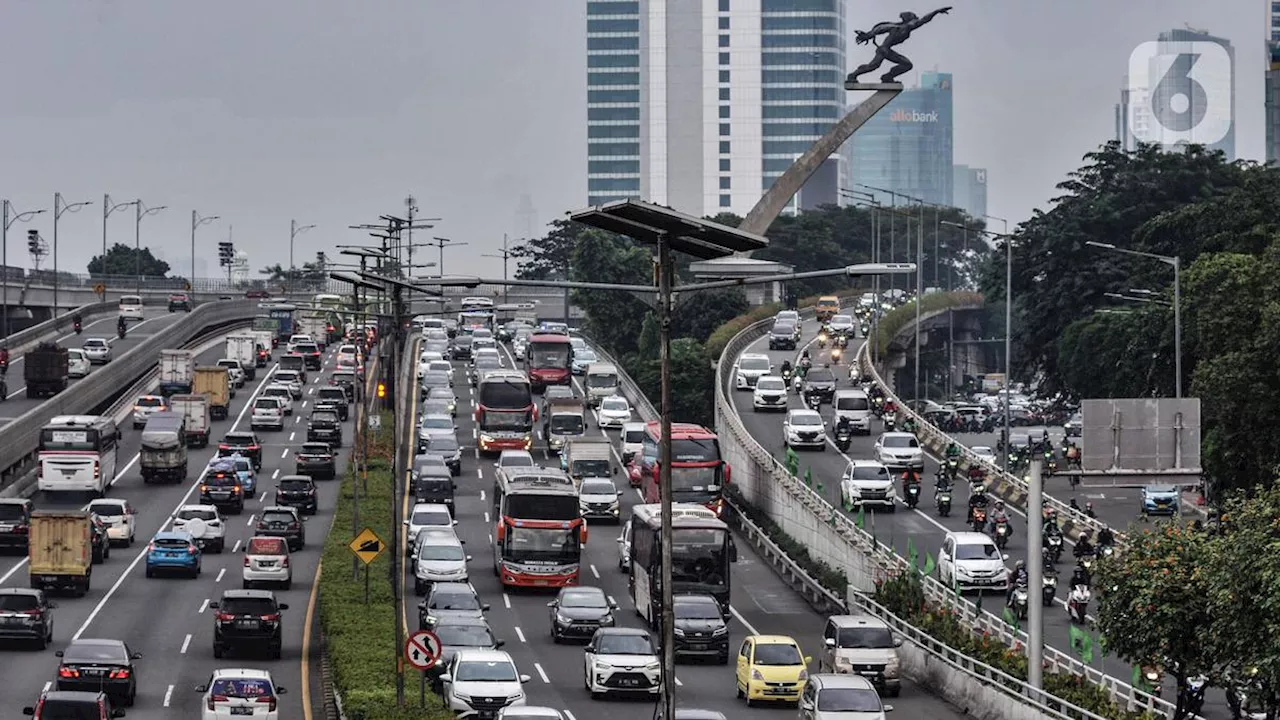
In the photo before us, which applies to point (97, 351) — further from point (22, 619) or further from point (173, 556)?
point (22, 619)

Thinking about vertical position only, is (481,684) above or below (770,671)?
above

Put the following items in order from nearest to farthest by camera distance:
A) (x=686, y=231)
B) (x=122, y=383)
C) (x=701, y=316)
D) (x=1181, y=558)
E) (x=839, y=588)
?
(x=686, y=231), (x=1181, y=558), (x=839, y=588), (x=122, y=383), (x=701, y=316)

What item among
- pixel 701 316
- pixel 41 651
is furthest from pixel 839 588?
pixel 701 316

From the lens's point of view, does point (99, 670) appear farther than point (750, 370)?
No

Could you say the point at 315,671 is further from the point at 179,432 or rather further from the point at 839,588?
the point at 179,432

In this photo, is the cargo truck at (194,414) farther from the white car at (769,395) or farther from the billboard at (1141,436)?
the billboard at (1141,436)

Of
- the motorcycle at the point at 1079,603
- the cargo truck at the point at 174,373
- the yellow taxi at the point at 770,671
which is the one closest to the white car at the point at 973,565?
the motorcycle at the point at 1079,603

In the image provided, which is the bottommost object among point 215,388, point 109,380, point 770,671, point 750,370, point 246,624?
point 770,671

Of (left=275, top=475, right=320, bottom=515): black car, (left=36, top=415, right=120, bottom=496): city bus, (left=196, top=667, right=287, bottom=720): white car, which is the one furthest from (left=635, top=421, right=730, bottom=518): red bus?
(left=196, top=667, right=287, bottom=720): white car

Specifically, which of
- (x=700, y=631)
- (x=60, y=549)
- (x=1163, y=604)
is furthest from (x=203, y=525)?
(x=1163, y=604)
